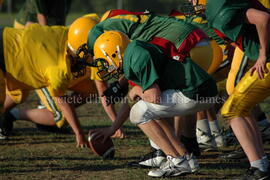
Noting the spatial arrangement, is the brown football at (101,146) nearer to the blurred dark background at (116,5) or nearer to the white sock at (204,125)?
the white sock at (204,125)

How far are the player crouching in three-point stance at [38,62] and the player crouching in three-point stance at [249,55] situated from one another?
1.60 meters

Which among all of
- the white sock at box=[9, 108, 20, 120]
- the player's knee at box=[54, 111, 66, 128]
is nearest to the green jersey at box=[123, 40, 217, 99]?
the player's knee at box=[54, 111, 66, 128]

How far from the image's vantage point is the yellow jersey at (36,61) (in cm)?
566

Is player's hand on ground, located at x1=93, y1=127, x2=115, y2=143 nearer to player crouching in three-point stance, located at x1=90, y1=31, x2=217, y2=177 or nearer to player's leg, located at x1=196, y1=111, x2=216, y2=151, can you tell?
player crouching in three-point stance, located at x1=90, y1=31, x2=217, y2=177

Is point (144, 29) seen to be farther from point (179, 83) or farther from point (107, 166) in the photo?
point (107, 166)

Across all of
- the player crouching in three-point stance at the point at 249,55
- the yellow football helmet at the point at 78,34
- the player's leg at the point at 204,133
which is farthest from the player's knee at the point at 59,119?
the player crouching in three-point stance at the point at 249,55

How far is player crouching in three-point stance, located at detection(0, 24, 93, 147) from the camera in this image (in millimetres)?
5668

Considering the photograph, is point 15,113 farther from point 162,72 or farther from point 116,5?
point 116,5

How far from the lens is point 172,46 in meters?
5.00

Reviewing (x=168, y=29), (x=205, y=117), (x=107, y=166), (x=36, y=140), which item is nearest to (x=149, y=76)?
(x=168, y=29)

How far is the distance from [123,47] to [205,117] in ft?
5.10

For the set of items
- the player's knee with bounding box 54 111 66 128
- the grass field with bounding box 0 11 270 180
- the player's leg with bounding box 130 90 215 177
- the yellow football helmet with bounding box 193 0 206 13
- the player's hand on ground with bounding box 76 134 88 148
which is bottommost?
the grass field with bounding box 0 11 270 180

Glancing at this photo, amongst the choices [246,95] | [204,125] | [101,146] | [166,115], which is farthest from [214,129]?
[246,95]

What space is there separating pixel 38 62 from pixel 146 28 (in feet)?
3.95
